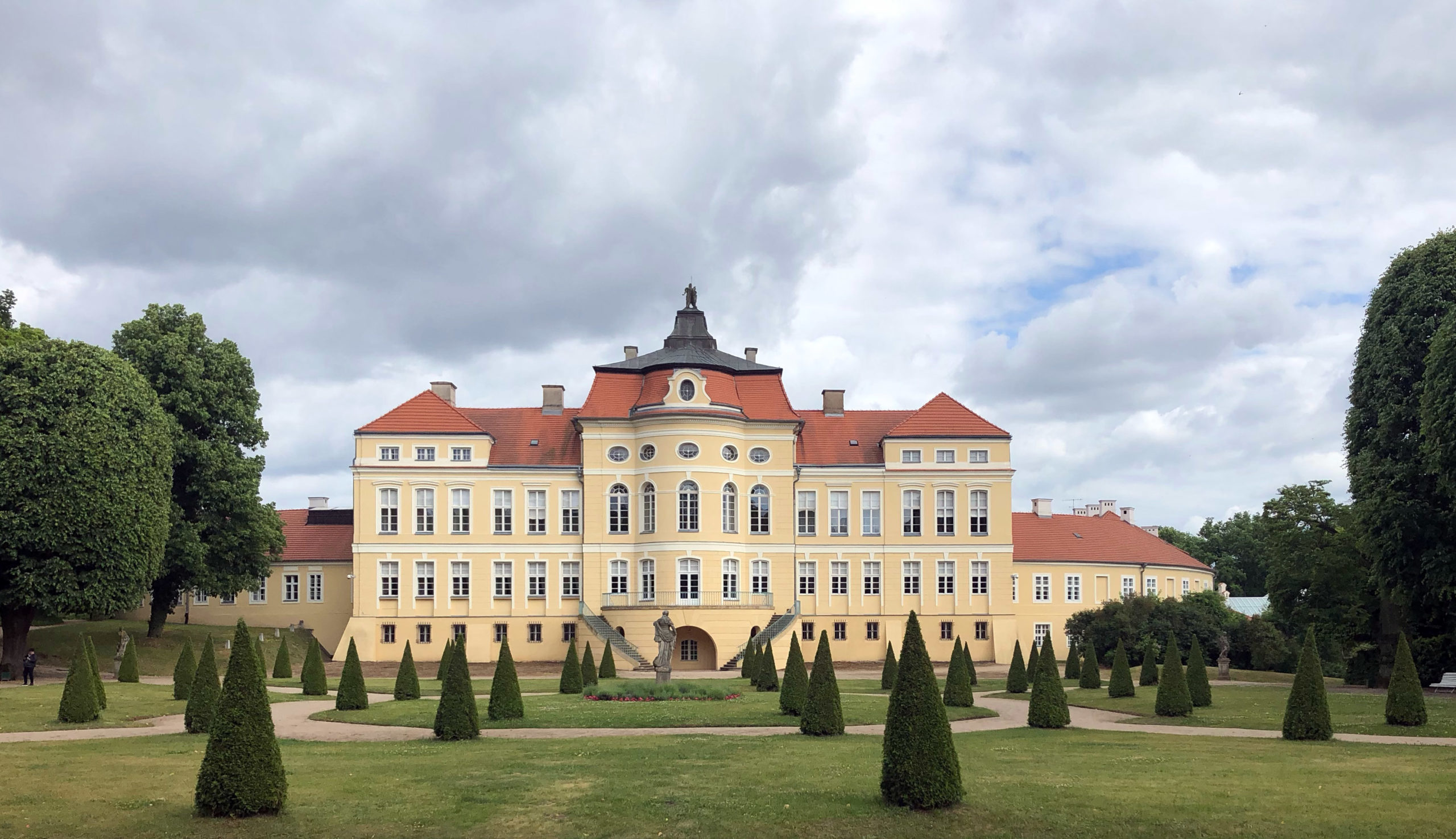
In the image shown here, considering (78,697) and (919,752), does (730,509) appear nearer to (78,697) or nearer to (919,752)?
(78,697)

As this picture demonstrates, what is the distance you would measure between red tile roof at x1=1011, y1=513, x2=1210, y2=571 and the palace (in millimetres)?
6048

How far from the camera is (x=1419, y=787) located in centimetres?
1734

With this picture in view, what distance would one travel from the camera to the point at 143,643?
48.6 m

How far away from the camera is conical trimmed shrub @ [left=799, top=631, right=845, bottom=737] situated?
2412 cm

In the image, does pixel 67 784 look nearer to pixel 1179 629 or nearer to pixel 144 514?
pixel 144 514

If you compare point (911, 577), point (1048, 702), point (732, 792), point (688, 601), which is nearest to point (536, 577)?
point (688, 601)

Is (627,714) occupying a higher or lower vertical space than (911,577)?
lower

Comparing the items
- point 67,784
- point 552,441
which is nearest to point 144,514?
point 552,441

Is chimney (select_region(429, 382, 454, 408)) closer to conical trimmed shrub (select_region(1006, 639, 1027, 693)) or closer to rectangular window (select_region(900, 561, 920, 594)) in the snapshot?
rectangular window (select_region(900, 561, 920, 594))

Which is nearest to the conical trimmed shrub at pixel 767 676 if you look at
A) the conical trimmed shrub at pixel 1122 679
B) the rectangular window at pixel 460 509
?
the conical trimmed shrub at pixel 1122 679

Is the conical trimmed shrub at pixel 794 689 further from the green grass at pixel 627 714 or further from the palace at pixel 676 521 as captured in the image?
the palace at pixel 676 521

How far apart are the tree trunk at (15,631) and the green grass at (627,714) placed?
1620cm

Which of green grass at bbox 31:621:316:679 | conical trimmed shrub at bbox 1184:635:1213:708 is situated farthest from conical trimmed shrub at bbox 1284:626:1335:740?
green grass at bbox 31:621:316:679

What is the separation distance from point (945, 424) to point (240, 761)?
45.6 metres
